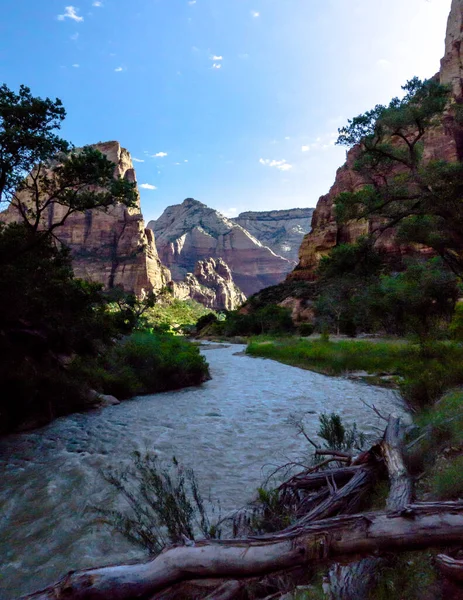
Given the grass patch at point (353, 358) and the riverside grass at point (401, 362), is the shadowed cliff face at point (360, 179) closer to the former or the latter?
the riverside grass at point (401, 362)

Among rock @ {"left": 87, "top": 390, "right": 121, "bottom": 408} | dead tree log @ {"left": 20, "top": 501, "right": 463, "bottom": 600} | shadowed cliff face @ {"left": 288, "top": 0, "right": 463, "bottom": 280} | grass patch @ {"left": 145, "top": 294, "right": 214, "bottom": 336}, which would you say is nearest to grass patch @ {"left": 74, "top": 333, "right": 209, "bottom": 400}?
rock @ {"left": 87, "top": 390, "right": 121, "bottom": 408}

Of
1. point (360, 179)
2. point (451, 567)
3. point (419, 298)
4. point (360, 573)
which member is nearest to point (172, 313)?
point (360, 179)

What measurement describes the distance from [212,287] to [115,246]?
62521 mm

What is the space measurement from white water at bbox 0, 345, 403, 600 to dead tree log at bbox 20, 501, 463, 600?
1.97 m

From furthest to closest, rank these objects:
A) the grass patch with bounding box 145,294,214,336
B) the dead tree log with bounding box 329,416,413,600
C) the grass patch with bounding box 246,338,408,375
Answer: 1. the grass patch with bounding box 145,294,214,336
2. the grass patch with bounding box 246,338,408,375
3. the dead tree log with bounding box 329,416,413,600

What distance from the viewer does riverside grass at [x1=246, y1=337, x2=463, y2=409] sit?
290 inches

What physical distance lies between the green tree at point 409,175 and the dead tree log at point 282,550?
9492 mm

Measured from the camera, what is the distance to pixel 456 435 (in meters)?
3.81

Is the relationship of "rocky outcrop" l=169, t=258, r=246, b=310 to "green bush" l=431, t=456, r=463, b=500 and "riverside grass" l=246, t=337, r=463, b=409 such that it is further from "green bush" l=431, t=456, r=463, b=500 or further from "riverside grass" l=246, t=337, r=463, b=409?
"green bush" l=431, t=456, r=463, b=500

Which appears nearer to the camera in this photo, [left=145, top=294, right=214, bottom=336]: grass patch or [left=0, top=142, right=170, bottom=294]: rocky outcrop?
[left=145, top=294, right=214, bottom=336]: grass patch

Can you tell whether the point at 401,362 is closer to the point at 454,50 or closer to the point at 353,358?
the point at 353,358

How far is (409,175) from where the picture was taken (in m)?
10.5

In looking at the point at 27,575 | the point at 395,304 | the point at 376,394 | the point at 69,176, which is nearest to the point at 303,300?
the point at 395,304

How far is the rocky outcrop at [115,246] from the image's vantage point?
11231 centimetres
